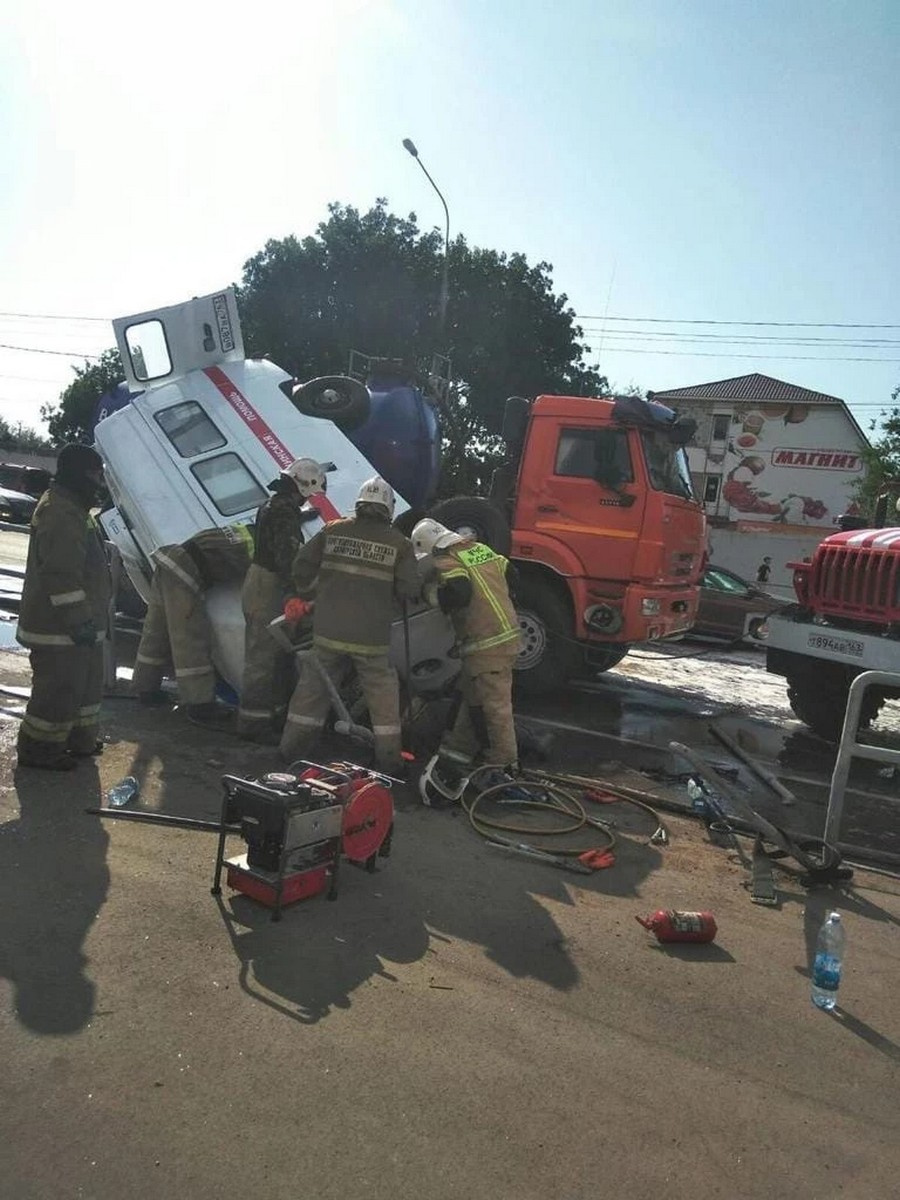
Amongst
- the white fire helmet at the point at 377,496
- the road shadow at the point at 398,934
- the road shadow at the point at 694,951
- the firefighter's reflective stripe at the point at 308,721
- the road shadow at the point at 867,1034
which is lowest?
the road shadow at the point at 398,934

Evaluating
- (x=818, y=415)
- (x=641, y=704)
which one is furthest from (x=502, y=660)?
(x=818, y=415)

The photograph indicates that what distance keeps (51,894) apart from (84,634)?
1807mm

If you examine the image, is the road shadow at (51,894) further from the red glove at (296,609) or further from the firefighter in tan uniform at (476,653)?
the firefighter in tan uniform at (476,653)

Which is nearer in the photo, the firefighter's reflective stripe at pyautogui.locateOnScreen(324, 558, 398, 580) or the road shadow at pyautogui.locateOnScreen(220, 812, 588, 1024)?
the road shadow at pyautogui.locateOnScreen(220, 812, 588, 1024)

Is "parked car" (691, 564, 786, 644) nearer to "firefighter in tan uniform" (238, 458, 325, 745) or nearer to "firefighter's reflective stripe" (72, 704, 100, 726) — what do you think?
"firefighter in tan uniform" (238, 458, 325, 745)

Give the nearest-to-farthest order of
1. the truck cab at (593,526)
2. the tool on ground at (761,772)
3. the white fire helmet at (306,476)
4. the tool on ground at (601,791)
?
the tool on ground at (601,791)
the tool on ground at (761,772)
the white fire helmet at (306,476)
the truck cab at (593,526)

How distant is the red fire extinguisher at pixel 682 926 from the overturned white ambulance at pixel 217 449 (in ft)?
10.2

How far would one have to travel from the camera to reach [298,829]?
11.9 feet

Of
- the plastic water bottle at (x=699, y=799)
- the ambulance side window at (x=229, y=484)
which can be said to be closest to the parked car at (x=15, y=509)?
the ambulance side window at (x=229, y=484)

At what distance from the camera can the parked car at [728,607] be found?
14.3m

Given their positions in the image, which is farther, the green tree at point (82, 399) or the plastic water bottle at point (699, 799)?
the green tree at point (82, 399)

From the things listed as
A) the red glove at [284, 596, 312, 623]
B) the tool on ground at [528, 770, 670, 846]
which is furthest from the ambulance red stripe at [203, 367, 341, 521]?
the tool on ground at [528, 770, 670, 846]

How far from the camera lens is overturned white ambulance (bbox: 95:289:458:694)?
680 centimetres

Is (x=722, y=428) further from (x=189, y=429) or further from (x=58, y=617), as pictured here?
(x=58, y=617)
